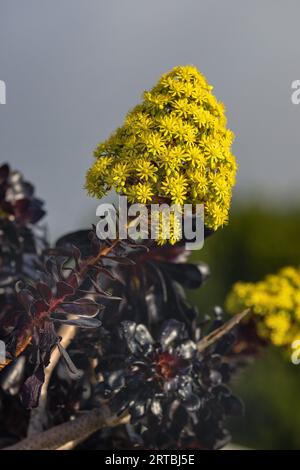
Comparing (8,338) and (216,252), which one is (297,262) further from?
(8,338)

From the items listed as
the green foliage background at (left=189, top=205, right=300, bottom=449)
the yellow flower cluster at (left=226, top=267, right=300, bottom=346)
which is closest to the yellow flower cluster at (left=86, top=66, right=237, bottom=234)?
the yellow flower cluster at (left=226, top=267, right=300, bottom=346)

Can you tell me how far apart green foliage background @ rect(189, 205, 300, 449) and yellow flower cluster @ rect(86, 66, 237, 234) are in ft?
14.2

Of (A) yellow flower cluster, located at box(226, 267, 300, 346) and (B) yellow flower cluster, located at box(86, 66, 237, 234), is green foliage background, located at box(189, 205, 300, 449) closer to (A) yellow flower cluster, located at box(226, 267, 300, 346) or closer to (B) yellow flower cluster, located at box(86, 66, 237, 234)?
(A) yellow flower cluster, located at box(226, 267, 300, 346)

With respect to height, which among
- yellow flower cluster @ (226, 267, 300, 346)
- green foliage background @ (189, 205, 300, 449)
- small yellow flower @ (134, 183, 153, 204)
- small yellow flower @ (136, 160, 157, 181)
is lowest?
green foliage background @ (189, 205, 300, 449)

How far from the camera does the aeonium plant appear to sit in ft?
3.94

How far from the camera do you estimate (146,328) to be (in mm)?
1530

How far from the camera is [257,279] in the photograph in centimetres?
624

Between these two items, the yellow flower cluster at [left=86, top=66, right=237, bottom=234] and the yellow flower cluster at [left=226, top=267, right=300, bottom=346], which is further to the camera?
the yellow flower cluster at [left=226, top=267, right=300, bottom=346]

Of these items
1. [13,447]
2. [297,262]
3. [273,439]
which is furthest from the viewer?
[297,262]

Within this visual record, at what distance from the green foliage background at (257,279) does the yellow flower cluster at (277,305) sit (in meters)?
3.62

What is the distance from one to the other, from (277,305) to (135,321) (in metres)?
0.40

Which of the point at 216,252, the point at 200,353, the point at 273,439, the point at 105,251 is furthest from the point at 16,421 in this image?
the point at 216,252

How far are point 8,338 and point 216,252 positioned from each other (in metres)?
5.19

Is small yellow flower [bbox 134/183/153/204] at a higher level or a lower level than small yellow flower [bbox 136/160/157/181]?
lower
